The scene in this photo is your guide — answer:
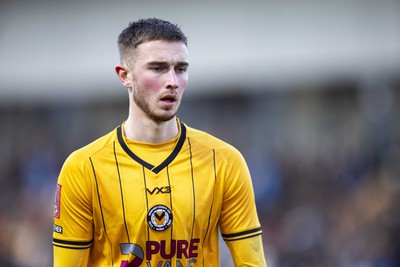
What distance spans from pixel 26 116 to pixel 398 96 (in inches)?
320

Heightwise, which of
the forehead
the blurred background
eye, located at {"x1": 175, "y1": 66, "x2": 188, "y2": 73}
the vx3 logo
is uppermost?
the blurred background

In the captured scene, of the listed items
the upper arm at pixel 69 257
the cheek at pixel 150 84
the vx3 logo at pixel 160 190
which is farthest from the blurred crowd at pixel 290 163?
the cheek at pixel 150 84

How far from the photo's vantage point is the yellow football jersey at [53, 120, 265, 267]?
496cm

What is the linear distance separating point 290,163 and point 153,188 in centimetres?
1174

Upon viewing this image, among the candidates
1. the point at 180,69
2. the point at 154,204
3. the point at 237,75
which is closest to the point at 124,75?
the point at 180,69

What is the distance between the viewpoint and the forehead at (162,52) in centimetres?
491

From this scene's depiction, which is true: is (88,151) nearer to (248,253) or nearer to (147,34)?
(147,34)

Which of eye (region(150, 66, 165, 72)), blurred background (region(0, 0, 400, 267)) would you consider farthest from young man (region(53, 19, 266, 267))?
blurred background (region(0, 0, 400, 267))

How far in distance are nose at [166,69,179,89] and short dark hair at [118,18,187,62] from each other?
0.62 feet

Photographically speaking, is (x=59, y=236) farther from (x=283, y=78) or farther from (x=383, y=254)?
(x=283, y=78)

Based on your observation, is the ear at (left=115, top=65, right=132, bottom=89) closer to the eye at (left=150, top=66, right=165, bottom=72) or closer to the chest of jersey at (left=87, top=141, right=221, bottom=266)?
the eye at (left=150, top=66, right=165, bottom=72)

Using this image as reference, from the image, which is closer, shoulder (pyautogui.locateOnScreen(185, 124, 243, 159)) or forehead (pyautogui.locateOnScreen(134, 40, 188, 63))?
forehead (pyautogui.locateOnScreen(134, 40, 188, 63))

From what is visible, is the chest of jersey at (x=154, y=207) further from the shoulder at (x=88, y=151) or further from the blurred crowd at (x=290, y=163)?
the blurred crowd at (x=290, y=163)

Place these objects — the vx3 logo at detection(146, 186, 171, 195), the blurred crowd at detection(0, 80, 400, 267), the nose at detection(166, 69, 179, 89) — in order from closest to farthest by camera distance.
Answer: the nose at detection(166, 69, 179, 89) < the vx3 logo at detection(146, 186, 171, 195) < the blurred crowd at detection(0, 80, 400, 267)
